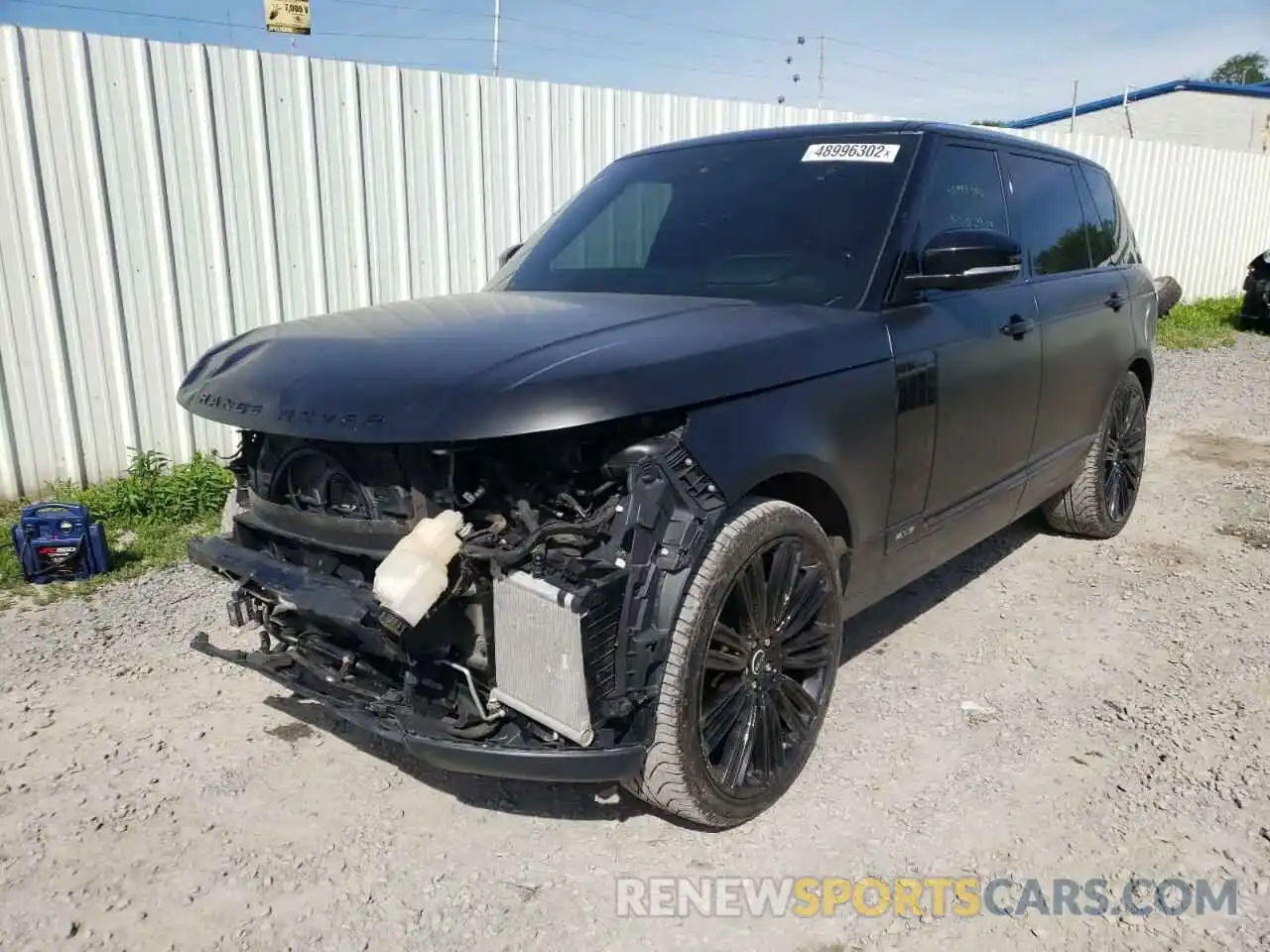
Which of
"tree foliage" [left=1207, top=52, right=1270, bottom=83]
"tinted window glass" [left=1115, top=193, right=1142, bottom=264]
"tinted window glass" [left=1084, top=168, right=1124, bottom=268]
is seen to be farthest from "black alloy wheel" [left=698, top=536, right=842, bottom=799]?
"tree foliage" [left=1207, top=52, right=1270, bottom=83]

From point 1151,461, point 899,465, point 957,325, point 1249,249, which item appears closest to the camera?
point 899,465

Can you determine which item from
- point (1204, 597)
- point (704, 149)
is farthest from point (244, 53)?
point (1204, 597)

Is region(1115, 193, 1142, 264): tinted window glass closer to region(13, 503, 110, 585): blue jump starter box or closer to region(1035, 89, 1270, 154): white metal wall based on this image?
region(13, 503, 110, 585): blue jump starter box

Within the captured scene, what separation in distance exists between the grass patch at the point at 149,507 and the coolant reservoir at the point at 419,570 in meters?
3.08

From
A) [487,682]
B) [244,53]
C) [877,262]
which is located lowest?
[487,682]

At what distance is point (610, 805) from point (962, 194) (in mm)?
2551

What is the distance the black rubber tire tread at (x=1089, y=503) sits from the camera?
497 centimetres

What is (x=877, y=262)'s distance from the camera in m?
3.17

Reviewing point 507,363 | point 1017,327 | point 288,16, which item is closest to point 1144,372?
point 1017,327

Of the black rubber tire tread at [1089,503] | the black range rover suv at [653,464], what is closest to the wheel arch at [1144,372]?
the black rubber tire tread at [1089,503]

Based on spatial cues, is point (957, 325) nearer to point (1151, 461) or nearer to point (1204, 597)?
point (1204, 597)

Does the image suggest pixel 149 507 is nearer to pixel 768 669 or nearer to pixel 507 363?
pixel 507 363

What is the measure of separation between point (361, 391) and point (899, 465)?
1.73 metres

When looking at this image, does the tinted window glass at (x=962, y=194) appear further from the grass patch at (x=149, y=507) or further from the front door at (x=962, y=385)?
the grass patch at (x=149, y=507)
